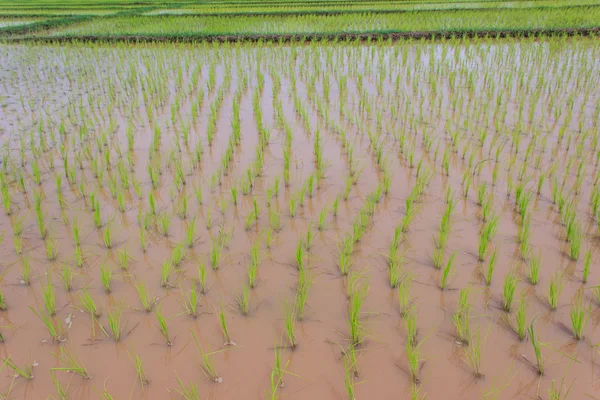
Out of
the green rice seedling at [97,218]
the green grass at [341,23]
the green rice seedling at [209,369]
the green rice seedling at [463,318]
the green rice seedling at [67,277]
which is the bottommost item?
the green rice seedling at [209,369]

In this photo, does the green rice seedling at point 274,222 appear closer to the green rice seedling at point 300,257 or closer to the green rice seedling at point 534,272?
the green rice seedling at point 300,257

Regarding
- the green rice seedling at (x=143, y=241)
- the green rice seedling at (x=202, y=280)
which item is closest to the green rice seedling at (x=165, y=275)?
the green rice seedling at (x=202, y=280)

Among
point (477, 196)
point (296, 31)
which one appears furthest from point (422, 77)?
point (296, 31)

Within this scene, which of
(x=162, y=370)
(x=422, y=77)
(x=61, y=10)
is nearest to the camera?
(x=162, y=370)

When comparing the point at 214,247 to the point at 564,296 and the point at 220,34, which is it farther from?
the point at 220,34

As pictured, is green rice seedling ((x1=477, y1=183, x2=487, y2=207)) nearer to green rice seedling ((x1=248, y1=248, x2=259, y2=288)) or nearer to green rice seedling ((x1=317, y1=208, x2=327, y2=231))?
green rice seedling ((x1=317, y1=208, x2=327, y2=231))

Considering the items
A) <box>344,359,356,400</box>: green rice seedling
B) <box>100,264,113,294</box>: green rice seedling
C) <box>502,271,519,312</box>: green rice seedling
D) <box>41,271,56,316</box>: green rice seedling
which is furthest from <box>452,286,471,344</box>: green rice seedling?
<box>41,271,56,316</box>: green rice seedling
